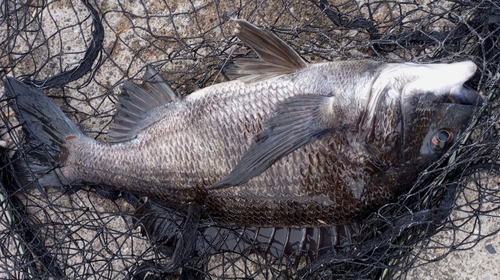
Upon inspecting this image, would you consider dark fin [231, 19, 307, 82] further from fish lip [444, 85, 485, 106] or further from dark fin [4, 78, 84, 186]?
dark fin [4, 78, 84, 186]

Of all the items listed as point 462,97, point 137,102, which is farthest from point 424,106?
point 137,102

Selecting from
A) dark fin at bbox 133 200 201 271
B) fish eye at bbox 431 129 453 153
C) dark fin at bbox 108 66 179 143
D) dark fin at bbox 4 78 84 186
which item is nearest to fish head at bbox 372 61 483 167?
fish eye at bbox 431 129 453 153

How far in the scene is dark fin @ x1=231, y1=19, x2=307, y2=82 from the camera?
7.61ft

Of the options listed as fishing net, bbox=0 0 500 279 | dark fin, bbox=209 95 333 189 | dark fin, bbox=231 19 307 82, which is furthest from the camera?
fishing net, bbox=0 0 500 279

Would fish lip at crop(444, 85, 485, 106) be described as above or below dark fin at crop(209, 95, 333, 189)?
above

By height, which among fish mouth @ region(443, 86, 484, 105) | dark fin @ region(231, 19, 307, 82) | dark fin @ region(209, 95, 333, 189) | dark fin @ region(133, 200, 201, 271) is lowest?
dark fin @ region(133, 200, 201, 271)

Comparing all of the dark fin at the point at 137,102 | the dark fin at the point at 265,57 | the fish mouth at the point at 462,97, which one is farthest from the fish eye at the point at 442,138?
the dark fin at the point at 137,102

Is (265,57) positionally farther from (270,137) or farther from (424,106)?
(424,106)

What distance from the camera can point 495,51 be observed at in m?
2.49

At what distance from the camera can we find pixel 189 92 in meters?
2.94

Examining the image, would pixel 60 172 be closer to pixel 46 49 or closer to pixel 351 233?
pixel 46 49

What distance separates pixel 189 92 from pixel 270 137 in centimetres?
92

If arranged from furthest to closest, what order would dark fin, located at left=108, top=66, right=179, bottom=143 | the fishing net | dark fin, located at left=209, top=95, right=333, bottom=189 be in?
dark fin, located at left=108, top=66, right=179, bottom=143
the fishing net
dark fin, located at left=209, top=95, right=333, bottom=189

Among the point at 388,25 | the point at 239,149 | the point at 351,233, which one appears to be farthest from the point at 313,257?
the point at 388,25
